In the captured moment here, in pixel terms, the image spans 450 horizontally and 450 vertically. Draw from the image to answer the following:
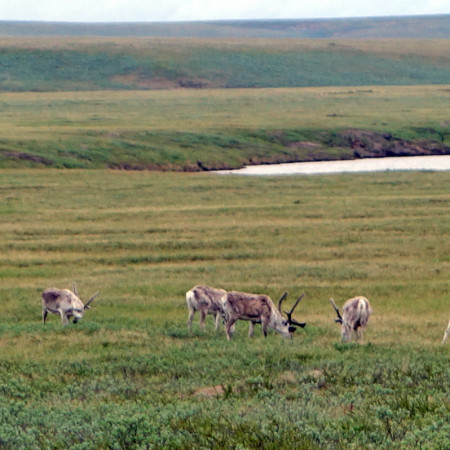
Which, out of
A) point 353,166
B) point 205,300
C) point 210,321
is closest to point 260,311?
point 205,300

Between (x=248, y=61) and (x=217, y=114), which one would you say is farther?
(x=248, y=61)

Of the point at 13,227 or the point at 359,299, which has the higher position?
the point at 359,299

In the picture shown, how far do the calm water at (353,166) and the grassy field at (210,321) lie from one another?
33.2 ft

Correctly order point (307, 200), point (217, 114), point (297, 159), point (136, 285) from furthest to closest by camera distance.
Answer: point (217, 114)
point (297, 159)
point (307, 200)
point (136, 285)

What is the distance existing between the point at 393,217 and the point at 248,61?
3867 inches

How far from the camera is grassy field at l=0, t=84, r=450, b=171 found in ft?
178

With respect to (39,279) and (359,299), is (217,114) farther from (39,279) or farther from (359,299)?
(359,299)

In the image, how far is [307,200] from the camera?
125ft

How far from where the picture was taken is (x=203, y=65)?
124250mm

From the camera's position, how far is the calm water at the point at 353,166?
53844 mm

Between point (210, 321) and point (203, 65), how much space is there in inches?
4222

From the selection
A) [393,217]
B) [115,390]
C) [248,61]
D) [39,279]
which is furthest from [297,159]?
[248,61]

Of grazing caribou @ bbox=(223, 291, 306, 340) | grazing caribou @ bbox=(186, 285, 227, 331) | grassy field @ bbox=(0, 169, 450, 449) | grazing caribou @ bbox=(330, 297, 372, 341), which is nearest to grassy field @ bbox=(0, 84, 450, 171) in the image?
grassy field @ bbox=(0, 169, 450, 449)

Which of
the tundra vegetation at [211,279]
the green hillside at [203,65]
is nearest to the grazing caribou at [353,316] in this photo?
the tundra vegetation at [211,279]
